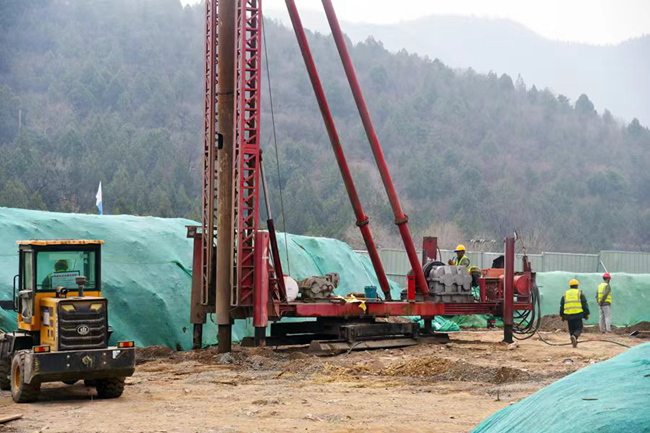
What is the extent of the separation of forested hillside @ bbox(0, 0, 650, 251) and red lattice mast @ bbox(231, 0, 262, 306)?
109 feet

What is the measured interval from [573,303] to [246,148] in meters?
9.72

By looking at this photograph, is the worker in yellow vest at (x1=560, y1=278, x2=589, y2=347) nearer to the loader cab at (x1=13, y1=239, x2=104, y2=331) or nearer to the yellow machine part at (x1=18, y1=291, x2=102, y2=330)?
the loader cab at (x1=13, y1=239, x2=104, y2=331)

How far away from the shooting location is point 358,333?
19.3 m

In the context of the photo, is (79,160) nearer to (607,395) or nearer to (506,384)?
(506,384)

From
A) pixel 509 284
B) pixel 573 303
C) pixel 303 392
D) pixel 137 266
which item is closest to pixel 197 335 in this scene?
pixel 137 266

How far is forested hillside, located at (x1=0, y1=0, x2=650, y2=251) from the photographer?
204 ft

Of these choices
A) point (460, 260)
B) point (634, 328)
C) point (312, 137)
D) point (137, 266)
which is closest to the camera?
point (137, 266)

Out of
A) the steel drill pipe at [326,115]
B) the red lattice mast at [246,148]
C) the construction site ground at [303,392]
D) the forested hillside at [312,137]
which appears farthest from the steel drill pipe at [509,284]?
the forested hillside at [312,137]

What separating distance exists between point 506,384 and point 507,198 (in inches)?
2477

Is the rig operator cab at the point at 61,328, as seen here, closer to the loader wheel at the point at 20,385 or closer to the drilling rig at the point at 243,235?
the loader wheel at the point at 20,385

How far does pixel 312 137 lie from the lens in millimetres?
84375

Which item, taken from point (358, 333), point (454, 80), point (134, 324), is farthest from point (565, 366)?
point (454, 80)

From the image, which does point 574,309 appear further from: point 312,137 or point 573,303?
point 312,137

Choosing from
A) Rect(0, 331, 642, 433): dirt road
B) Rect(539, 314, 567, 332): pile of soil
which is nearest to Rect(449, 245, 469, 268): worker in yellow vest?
Rect(0, 331, 642, 433): dirt road
